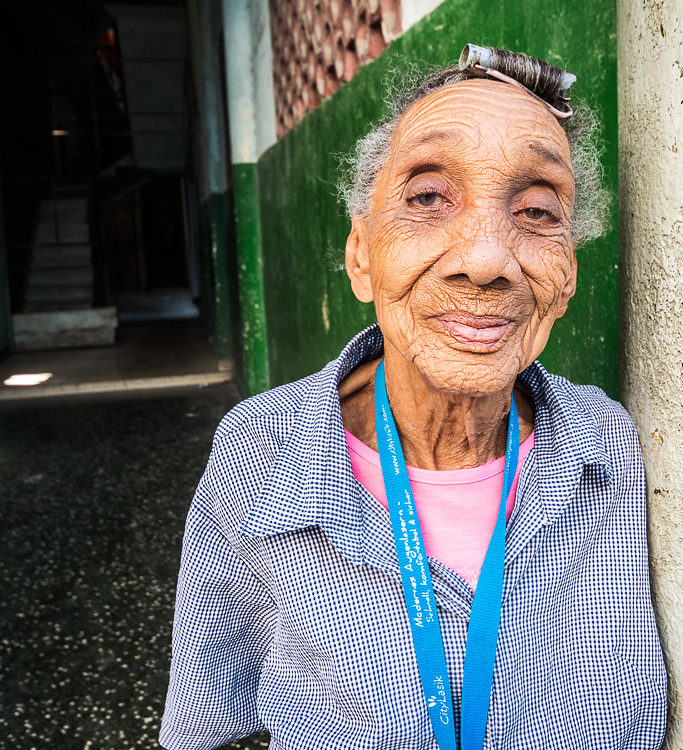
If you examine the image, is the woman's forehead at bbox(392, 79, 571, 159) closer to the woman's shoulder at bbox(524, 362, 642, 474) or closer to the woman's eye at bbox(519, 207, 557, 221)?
the woman's eye at bbox(519, 207, 557, 221)

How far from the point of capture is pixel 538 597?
1.00 m

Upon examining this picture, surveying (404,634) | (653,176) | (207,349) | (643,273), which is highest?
(653,176)

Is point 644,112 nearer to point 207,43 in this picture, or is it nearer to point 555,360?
point 555,360

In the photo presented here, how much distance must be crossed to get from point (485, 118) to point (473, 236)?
144 mm

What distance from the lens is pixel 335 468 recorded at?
99 centimetres

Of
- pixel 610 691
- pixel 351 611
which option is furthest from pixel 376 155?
pixel 610 691

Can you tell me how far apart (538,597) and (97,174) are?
13.0 metres

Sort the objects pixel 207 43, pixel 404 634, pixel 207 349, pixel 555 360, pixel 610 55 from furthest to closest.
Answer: pixel 207 349 < pixel 207 43 < pixel 555 360 < pixel 610 55 < pixel 404 634

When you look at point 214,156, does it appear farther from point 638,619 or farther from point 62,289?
point 638,619

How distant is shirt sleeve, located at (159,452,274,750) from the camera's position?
1.10 m

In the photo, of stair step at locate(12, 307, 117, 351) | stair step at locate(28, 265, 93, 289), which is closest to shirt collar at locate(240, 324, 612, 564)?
stair step at locate(12, 307, 117, 351)

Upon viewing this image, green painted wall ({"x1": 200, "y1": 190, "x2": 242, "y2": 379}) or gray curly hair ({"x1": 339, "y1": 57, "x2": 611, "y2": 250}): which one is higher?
gray curly hair ({"x1": 339, "y1": 57, "x2": 611, "y2": 250})

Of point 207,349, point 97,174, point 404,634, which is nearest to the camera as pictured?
point 404,634

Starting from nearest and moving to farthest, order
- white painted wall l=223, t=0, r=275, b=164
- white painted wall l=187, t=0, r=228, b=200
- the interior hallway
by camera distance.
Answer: white painted wall l=223, t=0, r=275, b=164, white painted wall l=187, t=0, r=228, b=200, the interior hallway
